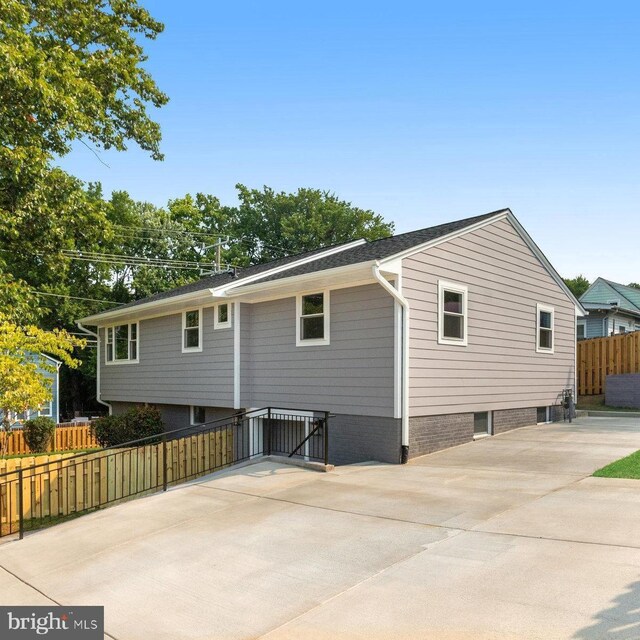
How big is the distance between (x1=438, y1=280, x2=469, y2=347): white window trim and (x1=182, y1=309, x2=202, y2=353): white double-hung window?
698 cm

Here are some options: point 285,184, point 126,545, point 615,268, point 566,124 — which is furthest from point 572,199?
point 615,268

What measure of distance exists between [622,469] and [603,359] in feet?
39.1

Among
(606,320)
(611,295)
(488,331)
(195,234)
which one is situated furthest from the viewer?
(195,234)

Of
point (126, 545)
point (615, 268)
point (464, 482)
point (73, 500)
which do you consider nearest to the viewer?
point (126, 545)

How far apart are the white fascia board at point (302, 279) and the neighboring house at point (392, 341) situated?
4 centimetres

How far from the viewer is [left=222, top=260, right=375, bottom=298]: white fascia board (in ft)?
36.2

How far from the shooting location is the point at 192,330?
16672 millimetres

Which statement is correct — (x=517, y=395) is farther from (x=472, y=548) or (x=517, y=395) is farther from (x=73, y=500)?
(x=73, y=500)

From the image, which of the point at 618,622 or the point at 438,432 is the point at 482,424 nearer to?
the point at 438,432

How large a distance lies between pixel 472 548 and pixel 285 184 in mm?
38984

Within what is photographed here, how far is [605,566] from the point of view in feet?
16.5

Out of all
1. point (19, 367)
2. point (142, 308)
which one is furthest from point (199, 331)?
point (19, 367)

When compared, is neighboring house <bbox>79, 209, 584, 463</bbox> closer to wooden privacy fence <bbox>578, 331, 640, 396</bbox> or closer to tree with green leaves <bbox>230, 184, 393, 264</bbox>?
wooden privacy fence <bbox>578, 331, 640, 396</bbox>

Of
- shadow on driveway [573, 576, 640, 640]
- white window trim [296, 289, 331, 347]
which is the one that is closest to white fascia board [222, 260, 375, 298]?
white window trim [296, 289, 331, 347]
